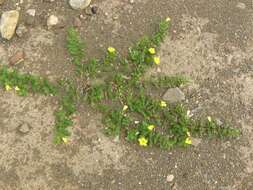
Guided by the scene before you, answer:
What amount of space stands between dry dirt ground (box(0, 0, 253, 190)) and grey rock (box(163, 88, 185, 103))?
0.11m

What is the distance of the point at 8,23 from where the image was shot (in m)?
4.93

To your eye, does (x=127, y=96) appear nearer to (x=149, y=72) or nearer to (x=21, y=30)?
(x=149, y=72)

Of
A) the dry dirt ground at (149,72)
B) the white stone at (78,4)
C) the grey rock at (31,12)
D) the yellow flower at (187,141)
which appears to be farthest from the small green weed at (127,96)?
the grey rock at (31,12)

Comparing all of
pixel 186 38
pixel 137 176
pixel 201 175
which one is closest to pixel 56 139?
pixel 137 176

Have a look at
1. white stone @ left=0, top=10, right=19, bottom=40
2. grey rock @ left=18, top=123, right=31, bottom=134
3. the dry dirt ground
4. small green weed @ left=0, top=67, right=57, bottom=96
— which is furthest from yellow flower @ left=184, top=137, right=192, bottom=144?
white stone @ left=0, top=10, right=19, bottom=40

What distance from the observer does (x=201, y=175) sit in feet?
14.2

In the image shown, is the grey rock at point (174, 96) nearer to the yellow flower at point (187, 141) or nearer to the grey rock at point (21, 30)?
the yellow flower at point (187, 141)

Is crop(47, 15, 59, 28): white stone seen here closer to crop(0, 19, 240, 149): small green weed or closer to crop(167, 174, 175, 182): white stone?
crop(0, 19, 240, 149): small green weed

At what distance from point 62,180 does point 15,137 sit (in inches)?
28.2

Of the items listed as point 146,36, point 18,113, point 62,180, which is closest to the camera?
point 62,180

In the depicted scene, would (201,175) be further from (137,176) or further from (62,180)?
(62,180)

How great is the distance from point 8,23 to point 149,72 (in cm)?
181

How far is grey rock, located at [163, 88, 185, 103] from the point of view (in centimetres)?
463

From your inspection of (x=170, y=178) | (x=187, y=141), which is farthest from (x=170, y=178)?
(x=187, y=141)
